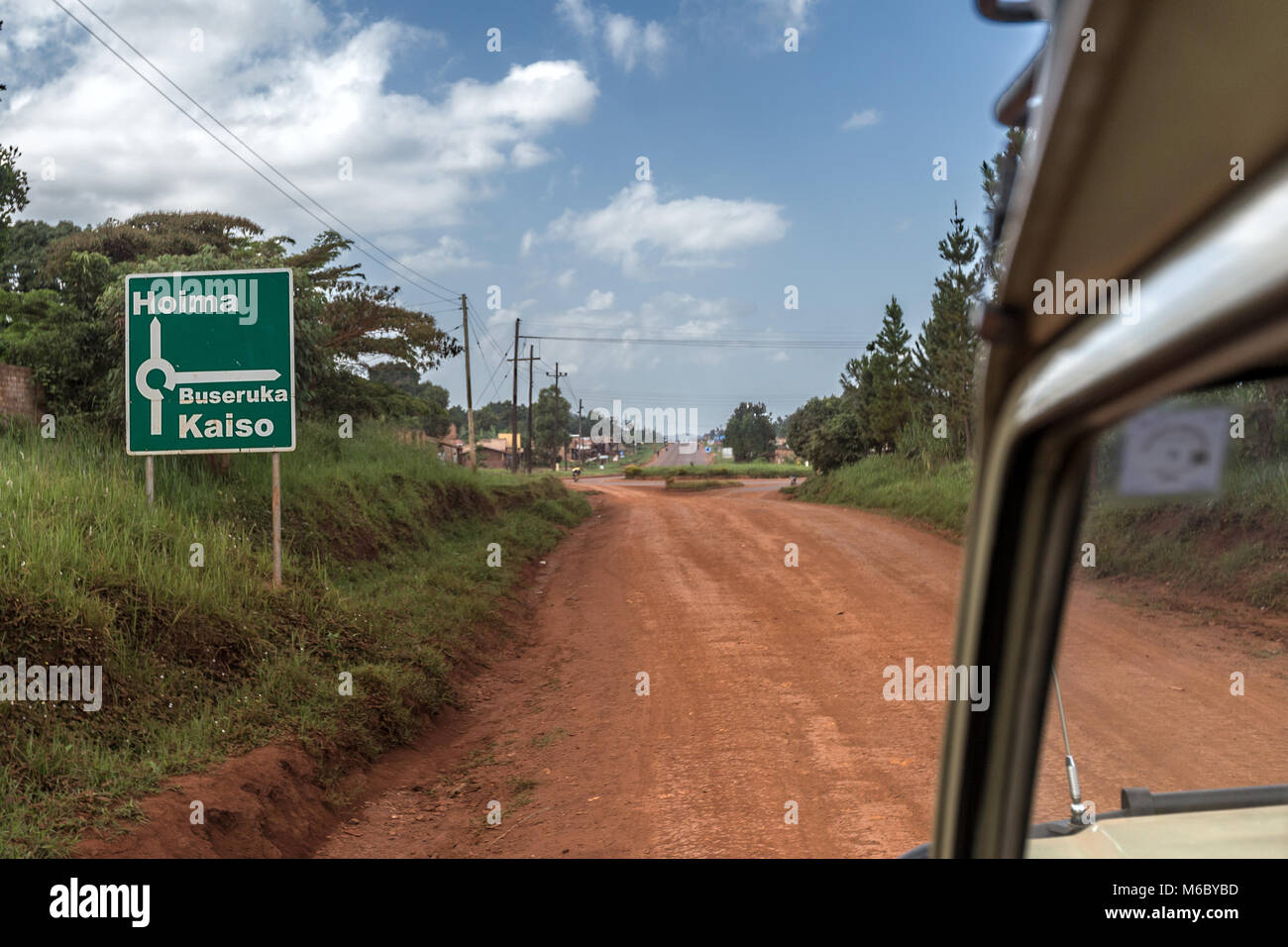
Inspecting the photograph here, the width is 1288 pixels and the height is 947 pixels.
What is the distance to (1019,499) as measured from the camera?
1.00 m

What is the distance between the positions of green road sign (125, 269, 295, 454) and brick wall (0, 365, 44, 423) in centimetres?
279

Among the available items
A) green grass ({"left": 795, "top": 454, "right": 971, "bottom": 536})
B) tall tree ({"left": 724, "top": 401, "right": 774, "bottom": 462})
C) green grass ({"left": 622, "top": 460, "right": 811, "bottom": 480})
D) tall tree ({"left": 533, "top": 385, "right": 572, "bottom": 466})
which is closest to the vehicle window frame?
green grass ({"left": 795, "top": 454, "right": 971, "bottom": 536})

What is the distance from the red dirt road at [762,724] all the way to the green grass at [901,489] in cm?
589

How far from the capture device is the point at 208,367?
853 cm

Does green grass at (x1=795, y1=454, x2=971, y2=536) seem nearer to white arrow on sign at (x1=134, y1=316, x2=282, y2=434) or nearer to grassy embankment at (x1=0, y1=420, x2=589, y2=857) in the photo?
grassy embankment at (x1=0, y1=420, x2=589, y2=857)

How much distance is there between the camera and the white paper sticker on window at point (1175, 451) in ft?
2.73

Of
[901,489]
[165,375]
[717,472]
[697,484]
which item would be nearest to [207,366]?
[165,375]

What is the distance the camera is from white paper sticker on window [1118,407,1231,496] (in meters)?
0.83

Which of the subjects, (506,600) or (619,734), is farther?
(506,600)

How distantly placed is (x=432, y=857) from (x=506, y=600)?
264 inches

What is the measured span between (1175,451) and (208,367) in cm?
892
